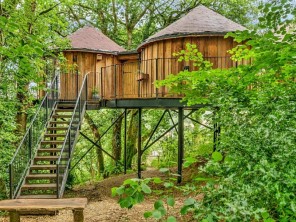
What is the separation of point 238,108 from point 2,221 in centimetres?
A: 650

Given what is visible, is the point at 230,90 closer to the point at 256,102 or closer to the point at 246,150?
the point at 256,102

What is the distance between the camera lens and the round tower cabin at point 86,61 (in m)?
14.1

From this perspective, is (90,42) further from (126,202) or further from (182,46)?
(126,202)

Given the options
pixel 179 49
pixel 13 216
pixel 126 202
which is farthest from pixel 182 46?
pixel 126 202

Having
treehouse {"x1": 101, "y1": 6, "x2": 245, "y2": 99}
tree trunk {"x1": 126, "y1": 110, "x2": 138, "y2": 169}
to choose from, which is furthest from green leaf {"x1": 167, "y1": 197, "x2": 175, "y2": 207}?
tree trunk {"x1": 126, "y1": 110, "x2": 138, "y2": 169}

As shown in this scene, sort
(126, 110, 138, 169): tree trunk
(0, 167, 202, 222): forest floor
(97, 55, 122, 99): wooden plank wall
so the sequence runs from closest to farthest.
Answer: (0, 167, 202, 222): forest floor < (97, 55, 122, 99): wooden plank wall < (126, 110, 138, 169): tree trunk

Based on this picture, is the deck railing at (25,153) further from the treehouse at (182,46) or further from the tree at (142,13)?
the tree at (142,13)

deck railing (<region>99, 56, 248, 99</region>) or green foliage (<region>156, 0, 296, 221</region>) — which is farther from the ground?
deck railing (<region>99, 56, 248, 99</region>)

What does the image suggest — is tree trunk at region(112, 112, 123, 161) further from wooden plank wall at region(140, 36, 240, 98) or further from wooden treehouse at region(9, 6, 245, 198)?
wooden plank wall at region(140, 36, 240, 98)

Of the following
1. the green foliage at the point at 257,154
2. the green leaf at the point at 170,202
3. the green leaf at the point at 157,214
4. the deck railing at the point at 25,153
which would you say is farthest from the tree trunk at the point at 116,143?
the green leaf at the point at 157,214

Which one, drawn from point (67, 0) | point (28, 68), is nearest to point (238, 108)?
point (28, 68)

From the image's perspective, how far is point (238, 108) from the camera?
10.7ft

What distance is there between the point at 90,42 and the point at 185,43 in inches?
246

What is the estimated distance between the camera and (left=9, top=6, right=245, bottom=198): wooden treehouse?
800 cm
